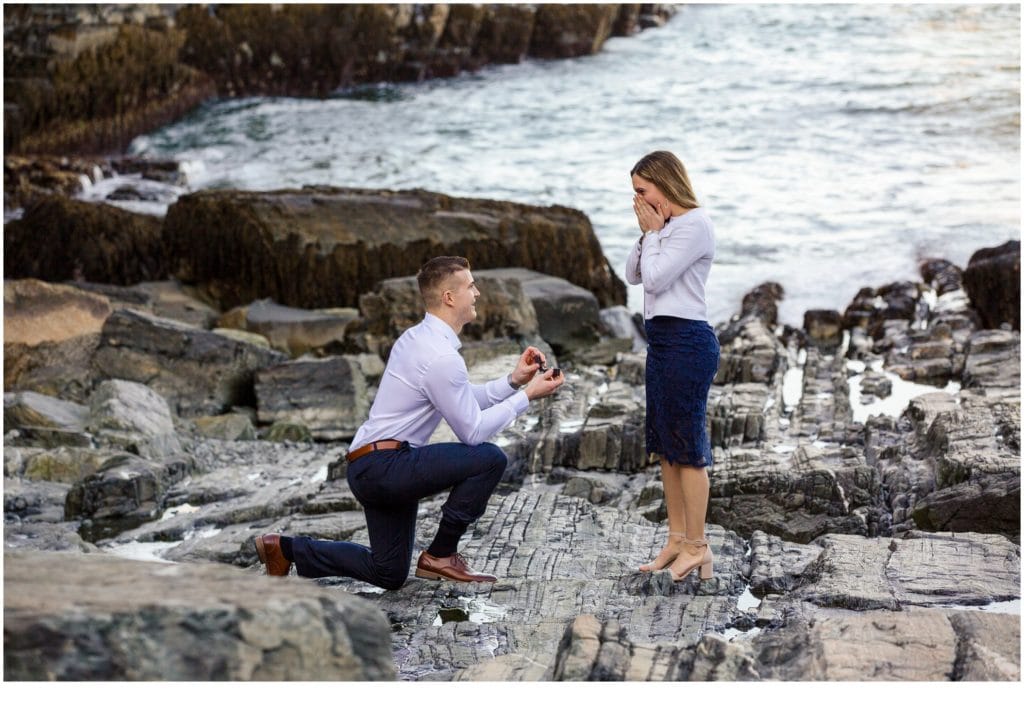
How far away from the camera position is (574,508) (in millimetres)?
5824

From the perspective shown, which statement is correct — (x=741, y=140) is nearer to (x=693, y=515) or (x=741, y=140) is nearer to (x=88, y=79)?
(x=88, y=79)

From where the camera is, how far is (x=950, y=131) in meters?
24.1

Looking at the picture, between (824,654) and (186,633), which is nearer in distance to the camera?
(186,633)

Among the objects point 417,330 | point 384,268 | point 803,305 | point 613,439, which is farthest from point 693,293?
point 803,305

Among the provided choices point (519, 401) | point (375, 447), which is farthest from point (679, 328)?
point (375, 447)

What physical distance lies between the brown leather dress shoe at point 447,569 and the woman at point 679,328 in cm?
78

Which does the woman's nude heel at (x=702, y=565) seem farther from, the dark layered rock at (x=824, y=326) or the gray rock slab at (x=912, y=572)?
the dark layered rock at (x=824, y=326)

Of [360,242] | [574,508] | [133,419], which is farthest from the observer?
[360,242]

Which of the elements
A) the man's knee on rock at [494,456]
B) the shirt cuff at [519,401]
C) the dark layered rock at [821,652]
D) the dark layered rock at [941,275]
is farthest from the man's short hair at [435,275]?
the dark layered rock at [941,275]

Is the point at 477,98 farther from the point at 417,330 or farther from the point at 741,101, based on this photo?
the point at 417,330

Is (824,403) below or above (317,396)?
above

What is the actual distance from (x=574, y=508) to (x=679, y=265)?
1665mm

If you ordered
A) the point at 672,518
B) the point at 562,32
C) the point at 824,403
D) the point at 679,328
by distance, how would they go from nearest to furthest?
1. the point at 679,328
2. the point at 672,518
3. the point at 824,403
4. the point at 562,32

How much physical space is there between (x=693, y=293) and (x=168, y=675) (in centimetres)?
263
